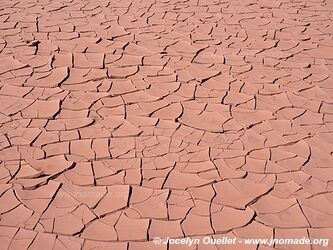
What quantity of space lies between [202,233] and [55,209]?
74 centimetres

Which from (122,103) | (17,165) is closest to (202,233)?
(17,165)

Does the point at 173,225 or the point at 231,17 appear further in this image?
the point at 231,17

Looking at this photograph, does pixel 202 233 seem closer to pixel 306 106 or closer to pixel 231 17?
pixel 306 106

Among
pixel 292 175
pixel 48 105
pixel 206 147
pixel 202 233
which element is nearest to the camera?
pixel 202 233

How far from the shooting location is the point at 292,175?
219cm

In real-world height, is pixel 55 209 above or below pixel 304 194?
above

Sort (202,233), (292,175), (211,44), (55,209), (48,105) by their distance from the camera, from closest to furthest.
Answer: (202,233)
(55,209)
(292,175)
(48,105)
(211,44)

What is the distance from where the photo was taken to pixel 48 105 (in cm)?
282

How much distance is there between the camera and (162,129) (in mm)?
2588

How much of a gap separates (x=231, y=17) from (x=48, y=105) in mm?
2477

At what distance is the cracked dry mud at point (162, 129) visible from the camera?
1.91 meters

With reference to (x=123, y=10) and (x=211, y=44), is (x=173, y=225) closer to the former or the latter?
(x=211, y=44)

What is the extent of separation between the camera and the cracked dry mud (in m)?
1.91

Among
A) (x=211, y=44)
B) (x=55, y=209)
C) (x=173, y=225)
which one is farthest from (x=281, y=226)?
(x=211, y=44)
